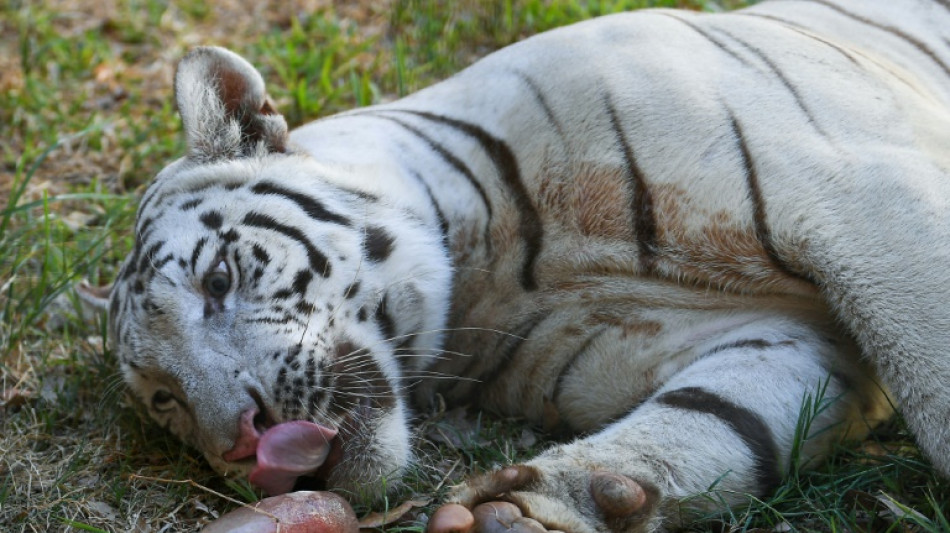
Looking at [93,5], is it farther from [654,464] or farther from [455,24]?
[654,464]

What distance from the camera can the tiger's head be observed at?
2.29m

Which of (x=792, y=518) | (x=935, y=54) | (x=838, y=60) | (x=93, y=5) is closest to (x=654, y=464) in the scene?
(x=792, y=518)

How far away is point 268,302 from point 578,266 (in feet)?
2.52

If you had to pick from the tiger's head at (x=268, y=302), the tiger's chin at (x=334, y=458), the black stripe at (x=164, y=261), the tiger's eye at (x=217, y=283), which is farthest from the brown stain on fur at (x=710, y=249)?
the black stripe at (x=164, y=261)

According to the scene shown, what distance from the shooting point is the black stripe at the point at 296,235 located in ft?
8.23

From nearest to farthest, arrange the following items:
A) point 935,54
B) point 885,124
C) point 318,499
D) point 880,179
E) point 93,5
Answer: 1. point 318,499
2. point 880,179
3. point 885,124
4. point 935,54
5. point 93,5

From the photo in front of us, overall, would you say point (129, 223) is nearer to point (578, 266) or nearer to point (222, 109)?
point (222, 109)

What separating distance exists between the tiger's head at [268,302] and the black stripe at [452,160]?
174 millimetres

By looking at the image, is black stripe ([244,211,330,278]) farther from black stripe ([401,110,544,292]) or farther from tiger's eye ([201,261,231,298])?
black stripe ([401,110,544,292])

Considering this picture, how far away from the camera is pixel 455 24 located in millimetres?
4410

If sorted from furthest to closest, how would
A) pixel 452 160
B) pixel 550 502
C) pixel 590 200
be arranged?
pixel 452 160
pixel 590 200
pixel 550 502

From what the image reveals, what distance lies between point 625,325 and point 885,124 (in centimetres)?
78

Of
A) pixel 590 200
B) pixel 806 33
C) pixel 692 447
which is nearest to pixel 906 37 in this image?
pixel 806 33

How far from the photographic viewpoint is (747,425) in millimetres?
2344
